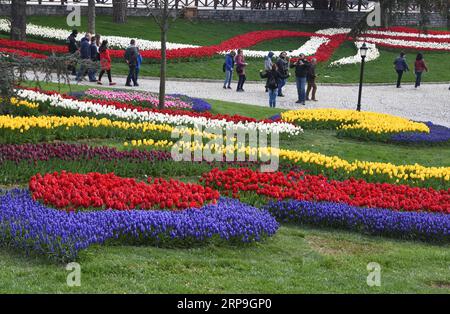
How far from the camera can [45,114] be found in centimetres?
1703

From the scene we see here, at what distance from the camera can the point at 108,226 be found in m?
8.83

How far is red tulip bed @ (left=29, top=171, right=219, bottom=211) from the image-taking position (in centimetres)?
973

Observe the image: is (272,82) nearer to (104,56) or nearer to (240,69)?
(240,69)

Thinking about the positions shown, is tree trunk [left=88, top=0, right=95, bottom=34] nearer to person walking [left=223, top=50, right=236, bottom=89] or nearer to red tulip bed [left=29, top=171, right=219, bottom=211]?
person walking [left=223, top=50, right=236, bottom=89]

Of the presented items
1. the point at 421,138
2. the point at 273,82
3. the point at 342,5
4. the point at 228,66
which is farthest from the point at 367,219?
the point at 342,5

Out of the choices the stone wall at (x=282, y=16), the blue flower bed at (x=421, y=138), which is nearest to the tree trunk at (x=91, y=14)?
the stone wall at (x=282, y=16)

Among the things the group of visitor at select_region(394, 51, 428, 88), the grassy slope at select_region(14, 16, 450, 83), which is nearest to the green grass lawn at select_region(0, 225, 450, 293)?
the grassy slope at select_region(14, 16, 450, 83)

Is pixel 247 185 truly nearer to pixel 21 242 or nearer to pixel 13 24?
pixel 21 242

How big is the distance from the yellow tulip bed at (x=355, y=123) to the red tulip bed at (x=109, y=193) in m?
8.23

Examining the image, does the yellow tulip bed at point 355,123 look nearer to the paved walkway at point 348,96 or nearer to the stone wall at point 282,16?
the paved walkway at point 348,96

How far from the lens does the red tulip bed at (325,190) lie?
37.2 ft

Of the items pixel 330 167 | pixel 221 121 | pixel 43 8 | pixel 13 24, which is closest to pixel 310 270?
pixel 330 167

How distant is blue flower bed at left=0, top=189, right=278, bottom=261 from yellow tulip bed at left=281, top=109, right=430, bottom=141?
885cm

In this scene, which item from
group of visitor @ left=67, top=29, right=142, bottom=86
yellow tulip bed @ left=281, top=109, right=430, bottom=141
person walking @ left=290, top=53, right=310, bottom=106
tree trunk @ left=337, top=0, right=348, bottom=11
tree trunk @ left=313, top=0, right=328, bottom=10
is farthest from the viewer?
tree trunk @ left=313, top=0, right=328, bottom=10
